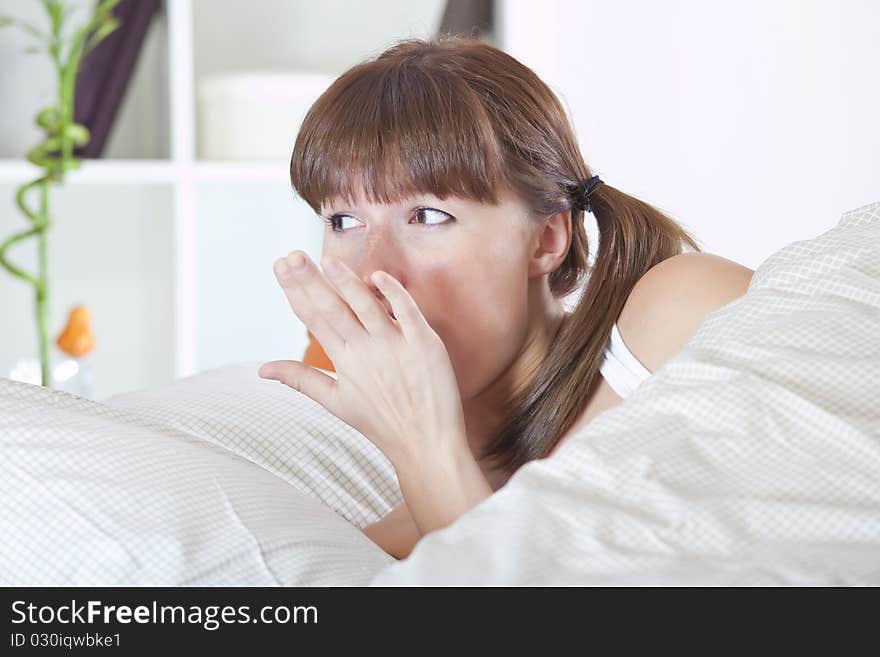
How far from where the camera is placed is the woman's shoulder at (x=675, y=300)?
36.6 inches

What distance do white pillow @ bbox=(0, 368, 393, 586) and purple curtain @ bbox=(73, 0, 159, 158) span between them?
1.94 meters

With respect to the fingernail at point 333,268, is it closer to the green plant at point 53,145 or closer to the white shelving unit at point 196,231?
the green plant at point 53,145

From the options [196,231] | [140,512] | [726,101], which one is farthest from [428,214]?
[196,231]

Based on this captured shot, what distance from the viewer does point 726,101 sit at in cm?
240

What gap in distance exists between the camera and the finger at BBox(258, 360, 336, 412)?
36.0 inches

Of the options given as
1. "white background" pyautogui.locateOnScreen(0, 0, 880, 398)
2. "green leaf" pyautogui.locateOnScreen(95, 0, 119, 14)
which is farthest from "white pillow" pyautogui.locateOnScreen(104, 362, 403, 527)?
"green leaf" pyautogui.locateOnScreen(95, 0, 119, 14)

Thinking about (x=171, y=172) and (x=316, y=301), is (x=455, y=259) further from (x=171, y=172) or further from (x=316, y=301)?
(x=171, y=172)

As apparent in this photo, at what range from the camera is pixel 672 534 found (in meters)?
0.49

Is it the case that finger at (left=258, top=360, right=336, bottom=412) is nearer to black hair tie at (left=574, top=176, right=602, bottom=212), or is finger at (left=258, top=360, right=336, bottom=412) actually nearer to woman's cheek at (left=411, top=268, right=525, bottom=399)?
woman's cheek at (left=411, top=268, right=525, bottom=399)

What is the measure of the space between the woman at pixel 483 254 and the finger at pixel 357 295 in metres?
0.04

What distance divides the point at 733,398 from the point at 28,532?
16.0 inches

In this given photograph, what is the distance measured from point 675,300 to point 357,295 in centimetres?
30

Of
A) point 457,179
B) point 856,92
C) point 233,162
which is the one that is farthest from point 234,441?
point 233,162
